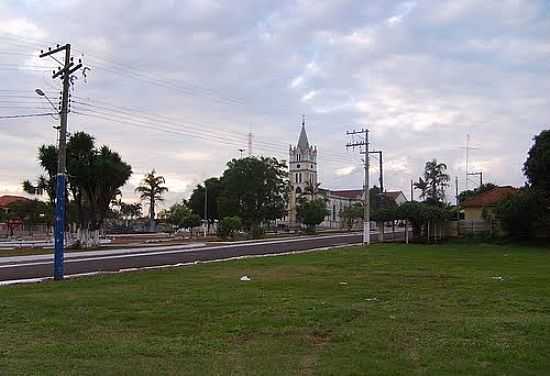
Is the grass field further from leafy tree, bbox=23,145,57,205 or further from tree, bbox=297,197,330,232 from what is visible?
tree, bbox=297,197,330,232

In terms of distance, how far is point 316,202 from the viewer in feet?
313

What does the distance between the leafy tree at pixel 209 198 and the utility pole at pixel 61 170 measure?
79842mm

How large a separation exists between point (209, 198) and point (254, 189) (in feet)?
85.2

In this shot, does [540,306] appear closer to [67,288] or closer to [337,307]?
[337,307]

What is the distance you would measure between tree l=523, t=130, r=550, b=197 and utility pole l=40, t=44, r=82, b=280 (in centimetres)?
3630

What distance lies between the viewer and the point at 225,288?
1630 centimetres

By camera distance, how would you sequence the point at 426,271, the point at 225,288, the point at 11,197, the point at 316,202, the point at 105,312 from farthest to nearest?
the point at 11,197 < the point at 316,202 < the point at 426,271 < the point at 225,288 < the point at 105,312

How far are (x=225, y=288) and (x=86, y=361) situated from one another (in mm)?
8653

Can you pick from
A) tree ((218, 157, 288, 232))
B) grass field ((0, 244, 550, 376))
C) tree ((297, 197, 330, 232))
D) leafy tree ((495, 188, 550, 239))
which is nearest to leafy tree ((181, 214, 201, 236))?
tree ((218, 157, 288, 232))

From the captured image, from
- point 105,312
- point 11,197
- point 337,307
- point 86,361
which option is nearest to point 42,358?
point 86,361

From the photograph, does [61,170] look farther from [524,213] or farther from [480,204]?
[480,204]

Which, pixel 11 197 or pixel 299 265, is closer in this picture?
pixel 299 265

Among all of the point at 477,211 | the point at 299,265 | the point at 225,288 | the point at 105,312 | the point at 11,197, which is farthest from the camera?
the point at 11,197

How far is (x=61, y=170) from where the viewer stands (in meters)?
21.2
